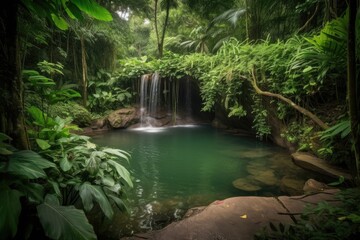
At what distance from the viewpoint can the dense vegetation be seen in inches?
64.1

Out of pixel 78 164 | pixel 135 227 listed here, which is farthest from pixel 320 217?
pixel 78 164

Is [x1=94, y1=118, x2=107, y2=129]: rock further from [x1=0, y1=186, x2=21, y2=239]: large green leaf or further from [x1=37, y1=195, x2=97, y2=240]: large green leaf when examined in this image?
[x1=0, y1=186, x2=21, y2=239]: large green leaf

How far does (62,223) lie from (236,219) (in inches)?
58.1

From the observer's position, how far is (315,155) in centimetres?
406

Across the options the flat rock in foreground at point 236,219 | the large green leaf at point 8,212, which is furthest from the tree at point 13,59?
the flat rock in foreground at point 236,219

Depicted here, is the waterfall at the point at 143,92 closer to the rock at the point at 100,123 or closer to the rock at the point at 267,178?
the rock at the point at 100,123

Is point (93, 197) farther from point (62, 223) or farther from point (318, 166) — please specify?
point (318, 166)

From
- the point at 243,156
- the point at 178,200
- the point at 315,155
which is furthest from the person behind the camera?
the point at 243,156

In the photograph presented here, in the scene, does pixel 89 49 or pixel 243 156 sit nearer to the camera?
pixel 243 156

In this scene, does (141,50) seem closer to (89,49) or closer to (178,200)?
(89,49)

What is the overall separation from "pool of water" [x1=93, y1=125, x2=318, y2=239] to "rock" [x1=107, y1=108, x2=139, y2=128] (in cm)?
289

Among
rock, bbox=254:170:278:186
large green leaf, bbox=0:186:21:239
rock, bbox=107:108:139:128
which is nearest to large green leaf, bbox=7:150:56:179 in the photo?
large green leaf, bbox=0:186:21:239

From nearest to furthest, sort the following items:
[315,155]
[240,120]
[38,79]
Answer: [38,79] < [315,155] < [240,120]

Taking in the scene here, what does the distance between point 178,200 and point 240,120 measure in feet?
17.5
